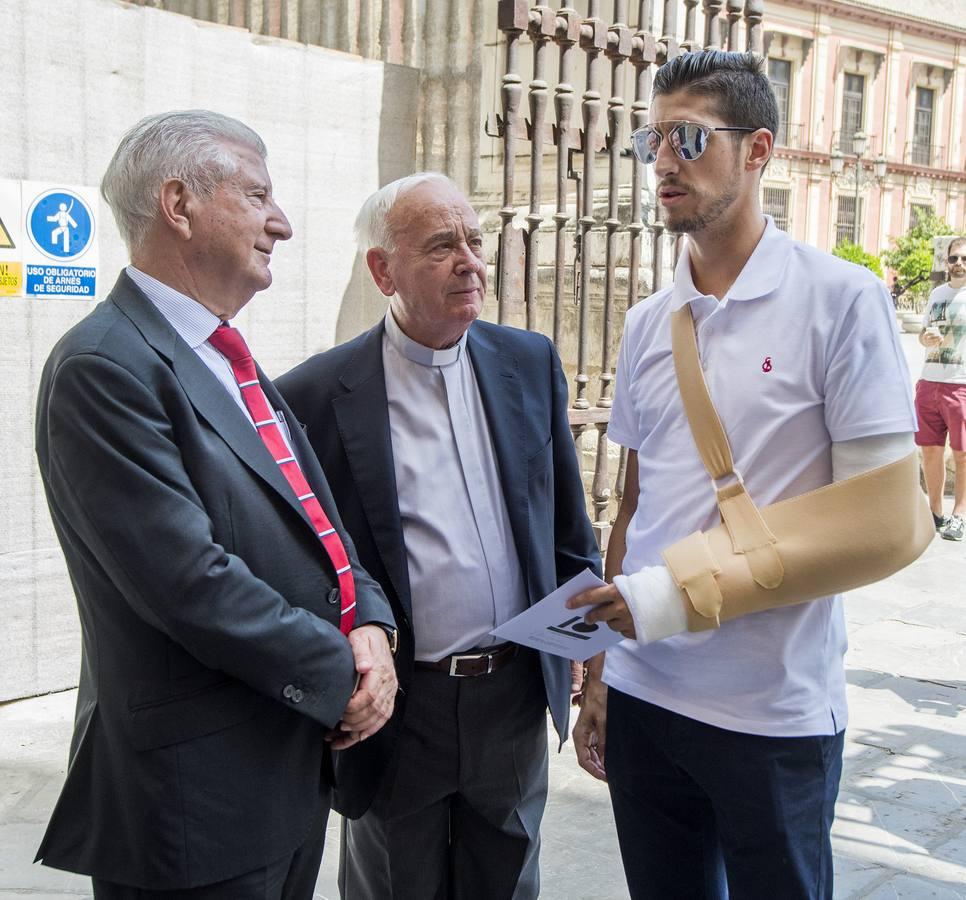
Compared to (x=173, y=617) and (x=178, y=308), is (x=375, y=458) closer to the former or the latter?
(x=178, y=308)

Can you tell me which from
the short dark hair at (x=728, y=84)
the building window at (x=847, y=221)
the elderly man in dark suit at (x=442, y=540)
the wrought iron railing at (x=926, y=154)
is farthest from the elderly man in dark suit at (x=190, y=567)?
the wrought iron railing at (x=926, y=154)

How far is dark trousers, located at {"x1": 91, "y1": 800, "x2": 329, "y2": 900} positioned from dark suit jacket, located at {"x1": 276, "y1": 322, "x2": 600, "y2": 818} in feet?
1.09

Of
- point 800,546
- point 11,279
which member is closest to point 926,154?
point 11,279

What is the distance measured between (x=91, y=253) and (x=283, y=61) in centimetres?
122

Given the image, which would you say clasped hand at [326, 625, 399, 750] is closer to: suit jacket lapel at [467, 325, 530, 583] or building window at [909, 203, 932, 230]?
suit jacket lapel at [467, 325, 530, 583]

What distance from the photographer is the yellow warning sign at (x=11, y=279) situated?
432cm

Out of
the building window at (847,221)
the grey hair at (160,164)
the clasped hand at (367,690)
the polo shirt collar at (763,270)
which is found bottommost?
the clasped hand at (367,690)

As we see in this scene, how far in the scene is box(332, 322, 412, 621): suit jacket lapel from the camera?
252 cm

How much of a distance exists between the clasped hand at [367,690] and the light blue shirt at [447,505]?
347 millimetres

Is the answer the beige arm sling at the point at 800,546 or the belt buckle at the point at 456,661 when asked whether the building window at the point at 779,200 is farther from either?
the beige arm sling at the point at 800,546

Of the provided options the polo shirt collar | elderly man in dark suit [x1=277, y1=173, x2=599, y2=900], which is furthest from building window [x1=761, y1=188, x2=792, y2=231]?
the polo shirt collar

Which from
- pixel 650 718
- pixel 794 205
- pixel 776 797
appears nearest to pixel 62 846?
pixel 650 718

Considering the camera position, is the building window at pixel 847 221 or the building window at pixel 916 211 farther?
the building window at pixel 916 211

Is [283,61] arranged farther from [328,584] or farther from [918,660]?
[918,660]
